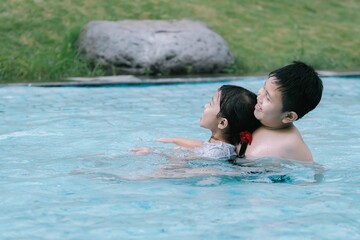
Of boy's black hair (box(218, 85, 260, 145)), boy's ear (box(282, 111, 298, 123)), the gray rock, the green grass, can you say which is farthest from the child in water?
the gray rock

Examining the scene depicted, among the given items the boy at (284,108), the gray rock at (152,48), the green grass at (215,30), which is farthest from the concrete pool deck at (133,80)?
the boy at (284,108)

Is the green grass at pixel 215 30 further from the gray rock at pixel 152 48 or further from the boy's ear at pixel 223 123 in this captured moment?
the boy's ear at pixel 223 123

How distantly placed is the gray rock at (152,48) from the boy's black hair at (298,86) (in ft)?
18.5

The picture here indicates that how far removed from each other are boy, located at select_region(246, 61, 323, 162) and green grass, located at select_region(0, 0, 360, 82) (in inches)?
205

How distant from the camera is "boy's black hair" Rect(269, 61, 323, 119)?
4.72 meters

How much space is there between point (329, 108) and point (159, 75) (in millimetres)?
2653

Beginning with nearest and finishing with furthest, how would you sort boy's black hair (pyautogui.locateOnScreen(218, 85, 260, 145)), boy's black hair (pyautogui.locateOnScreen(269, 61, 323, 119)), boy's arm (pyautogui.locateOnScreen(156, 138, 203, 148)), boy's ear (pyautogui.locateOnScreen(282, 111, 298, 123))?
boy's black hair (pyautogui.locateOnScreen(269, 61, 323, 119)) → boy's ear (pyautogui.locateOnScreen(282, 111, 298, 123)) → boy's black hair (pyautogui.locateOnScreen(218, 85, 260, 145)) → boy's arm (pyautogui.locateOnScreen(156, 138, 203, 148))

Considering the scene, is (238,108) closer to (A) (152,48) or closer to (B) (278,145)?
(B) (278,145)

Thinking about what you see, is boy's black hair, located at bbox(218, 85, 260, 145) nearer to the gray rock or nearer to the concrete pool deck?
the concrete pool deck

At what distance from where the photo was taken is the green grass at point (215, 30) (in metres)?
10.3

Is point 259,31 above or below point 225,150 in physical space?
below

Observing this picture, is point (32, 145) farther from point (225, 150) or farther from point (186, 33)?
point (186, 33)

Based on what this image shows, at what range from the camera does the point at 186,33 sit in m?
10.7

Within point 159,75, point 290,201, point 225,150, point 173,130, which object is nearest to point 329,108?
point 173,130
